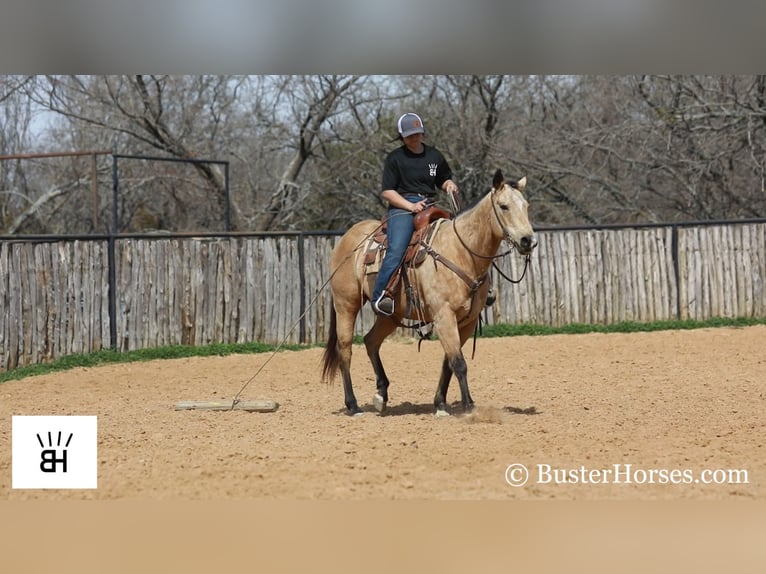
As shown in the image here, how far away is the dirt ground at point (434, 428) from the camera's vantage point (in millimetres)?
6328

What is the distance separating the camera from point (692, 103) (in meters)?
21.0

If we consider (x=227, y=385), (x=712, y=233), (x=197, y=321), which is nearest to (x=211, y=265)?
(x=197, y=321)

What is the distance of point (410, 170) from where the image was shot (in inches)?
352

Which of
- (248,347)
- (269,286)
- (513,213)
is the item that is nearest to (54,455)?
(513,213)

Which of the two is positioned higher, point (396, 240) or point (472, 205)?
point (472, 205)

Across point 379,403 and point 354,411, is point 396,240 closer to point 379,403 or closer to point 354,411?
point 379,403

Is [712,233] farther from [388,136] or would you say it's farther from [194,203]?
[194,203]

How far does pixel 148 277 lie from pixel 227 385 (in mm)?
3784

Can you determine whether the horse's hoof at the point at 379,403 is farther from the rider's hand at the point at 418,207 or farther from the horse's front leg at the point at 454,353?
the rider's hand at the point at 418,207

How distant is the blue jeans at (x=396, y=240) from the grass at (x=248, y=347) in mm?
5535

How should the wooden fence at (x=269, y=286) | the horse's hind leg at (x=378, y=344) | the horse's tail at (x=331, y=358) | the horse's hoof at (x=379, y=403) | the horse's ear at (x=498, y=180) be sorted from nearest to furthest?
the horse's ear at (x=498, y=180)
the horse's hoof at (x=379, y=403)
the horse's hind leg at (x=378, y=344)
the horse's tail at (x=331, y=358)
the wooden fence at (x=269, y=286)

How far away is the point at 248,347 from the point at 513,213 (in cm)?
821

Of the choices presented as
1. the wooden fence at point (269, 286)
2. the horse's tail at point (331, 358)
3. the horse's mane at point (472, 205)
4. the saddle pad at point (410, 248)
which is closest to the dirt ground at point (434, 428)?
the horse's tail at point (331, 358)

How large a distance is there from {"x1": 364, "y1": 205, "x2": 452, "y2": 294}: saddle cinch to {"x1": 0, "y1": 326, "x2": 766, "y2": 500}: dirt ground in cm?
142
